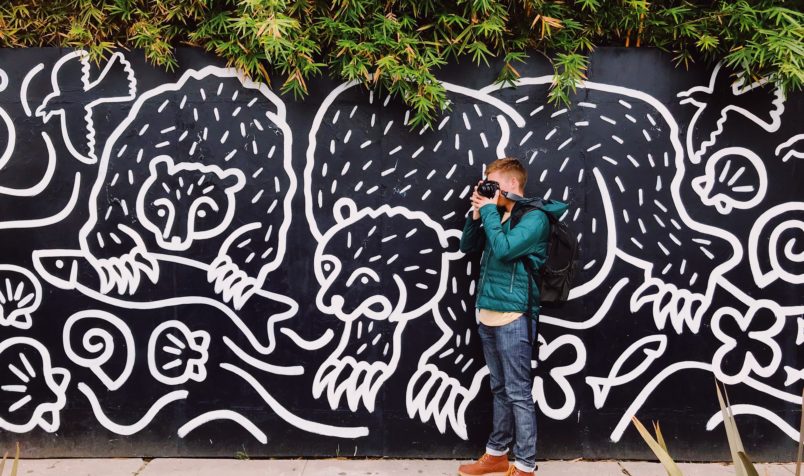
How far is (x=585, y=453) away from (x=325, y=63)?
2810 millimetres

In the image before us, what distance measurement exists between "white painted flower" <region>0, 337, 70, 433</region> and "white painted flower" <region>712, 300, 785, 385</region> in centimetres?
397

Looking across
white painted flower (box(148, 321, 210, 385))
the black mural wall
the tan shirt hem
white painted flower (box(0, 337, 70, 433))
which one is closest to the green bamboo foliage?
the black mural wall

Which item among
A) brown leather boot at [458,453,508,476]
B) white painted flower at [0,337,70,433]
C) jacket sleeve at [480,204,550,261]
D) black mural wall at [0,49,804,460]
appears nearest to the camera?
jacket sleeve at [480,204,550,261]

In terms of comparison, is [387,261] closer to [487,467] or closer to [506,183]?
[506,183]

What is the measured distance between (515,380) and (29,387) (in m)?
2.95

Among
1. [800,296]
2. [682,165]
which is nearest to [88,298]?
[682,165]

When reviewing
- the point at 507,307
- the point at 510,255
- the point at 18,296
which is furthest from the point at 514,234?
the point at 18,296

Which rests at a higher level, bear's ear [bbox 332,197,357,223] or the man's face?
the man's face

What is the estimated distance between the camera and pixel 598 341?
12.6ft

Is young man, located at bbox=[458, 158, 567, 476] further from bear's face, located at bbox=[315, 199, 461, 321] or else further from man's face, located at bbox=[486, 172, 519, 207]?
bear's face, located at bbox=[315, 199, 461, 321]

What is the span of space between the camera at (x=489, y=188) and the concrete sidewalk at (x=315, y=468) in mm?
1645

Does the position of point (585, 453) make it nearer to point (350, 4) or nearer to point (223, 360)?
point (223, 360)

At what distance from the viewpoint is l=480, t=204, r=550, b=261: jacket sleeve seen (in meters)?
3.27

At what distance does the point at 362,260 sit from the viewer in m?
3.84
